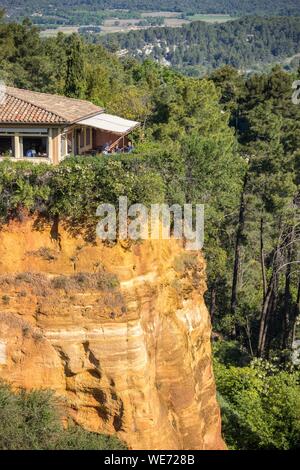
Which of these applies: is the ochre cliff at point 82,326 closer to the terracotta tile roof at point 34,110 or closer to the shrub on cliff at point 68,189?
the shrub on cliff at point 68,189

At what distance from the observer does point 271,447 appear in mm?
26922

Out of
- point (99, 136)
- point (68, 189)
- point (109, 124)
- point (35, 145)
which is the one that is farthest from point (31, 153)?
point (99, 136)

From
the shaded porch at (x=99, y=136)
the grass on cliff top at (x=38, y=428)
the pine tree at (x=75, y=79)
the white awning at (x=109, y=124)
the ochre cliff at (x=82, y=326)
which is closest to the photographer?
the grass on cliff top at (x=38, y=428)

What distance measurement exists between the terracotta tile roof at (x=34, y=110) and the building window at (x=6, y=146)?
112cm

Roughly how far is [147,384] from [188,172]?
1235 cm

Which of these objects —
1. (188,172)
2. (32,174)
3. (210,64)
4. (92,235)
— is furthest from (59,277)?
(210,64)

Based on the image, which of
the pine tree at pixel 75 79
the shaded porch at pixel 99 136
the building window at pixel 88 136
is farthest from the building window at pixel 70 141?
the pine tree at pixel 75 79

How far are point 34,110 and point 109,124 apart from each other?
4.45 meters

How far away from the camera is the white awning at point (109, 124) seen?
28.2 m

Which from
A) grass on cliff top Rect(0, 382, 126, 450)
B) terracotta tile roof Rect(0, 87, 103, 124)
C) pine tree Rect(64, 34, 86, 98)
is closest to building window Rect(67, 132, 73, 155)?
terracotta tile roof Rect(0, 87, 103, 124)

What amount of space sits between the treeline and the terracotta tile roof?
135656 millimetres

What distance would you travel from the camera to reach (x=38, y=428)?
67.8ft

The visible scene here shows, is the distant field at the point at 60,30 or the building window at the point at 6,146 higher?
the building window at the point at 6,146

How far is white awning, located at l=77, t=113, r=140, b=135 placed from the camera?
28172 mm
